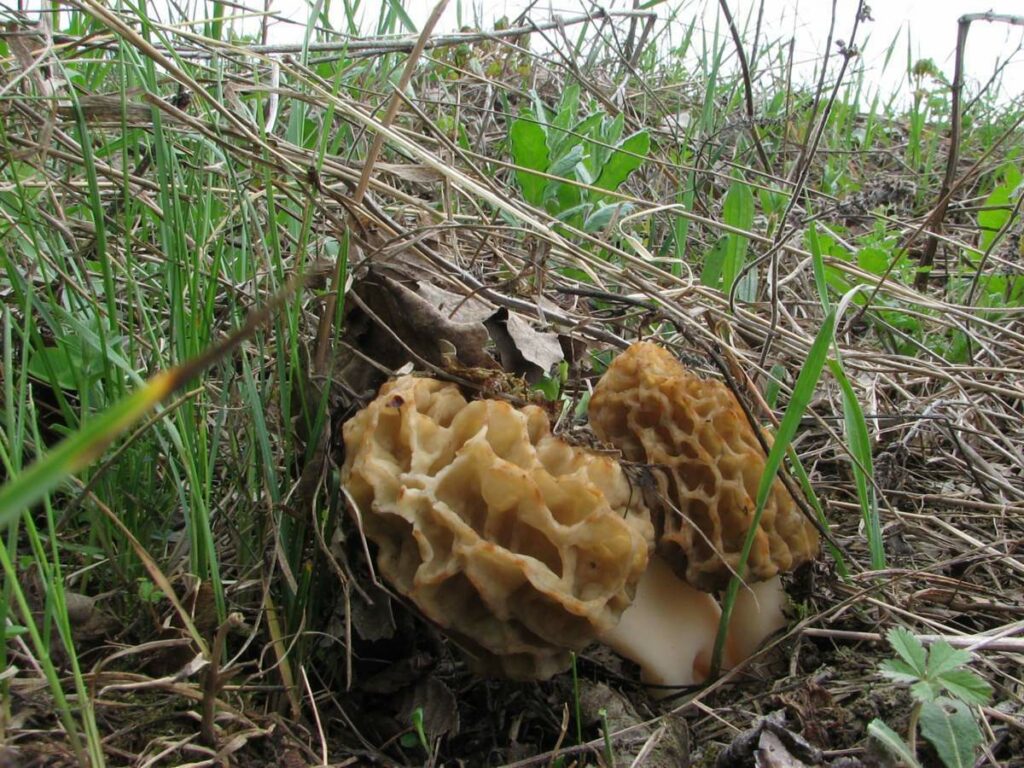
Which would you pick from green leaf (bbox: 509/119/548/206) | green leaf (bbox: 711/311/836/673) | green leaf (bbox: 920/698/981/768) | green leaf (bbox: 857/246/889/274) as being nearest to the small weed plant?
green leaf (bbox: 920/698/981/768)

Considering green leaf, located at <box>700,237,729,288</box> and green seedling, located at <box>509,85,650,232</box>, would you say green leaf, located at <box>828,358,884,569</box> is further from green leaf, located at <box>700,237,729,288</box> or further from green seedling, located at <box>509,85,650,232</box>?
green seedling, located at <box>509,85,650,232</box>

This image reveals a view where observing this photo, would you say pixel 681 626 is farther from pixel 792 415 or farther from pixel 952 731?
pixel 952 731

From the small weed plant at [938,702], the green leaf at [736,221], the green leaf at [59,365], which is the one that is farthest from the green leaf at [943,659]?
the green leaf at [59,365]

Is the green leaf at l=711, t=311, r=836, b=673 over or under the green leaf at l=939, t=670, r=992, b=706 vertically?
over

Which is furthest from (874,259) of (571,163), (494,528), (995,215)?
(494,528)

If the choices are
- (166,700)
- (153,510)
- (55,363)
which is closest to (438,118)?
(55,363)
